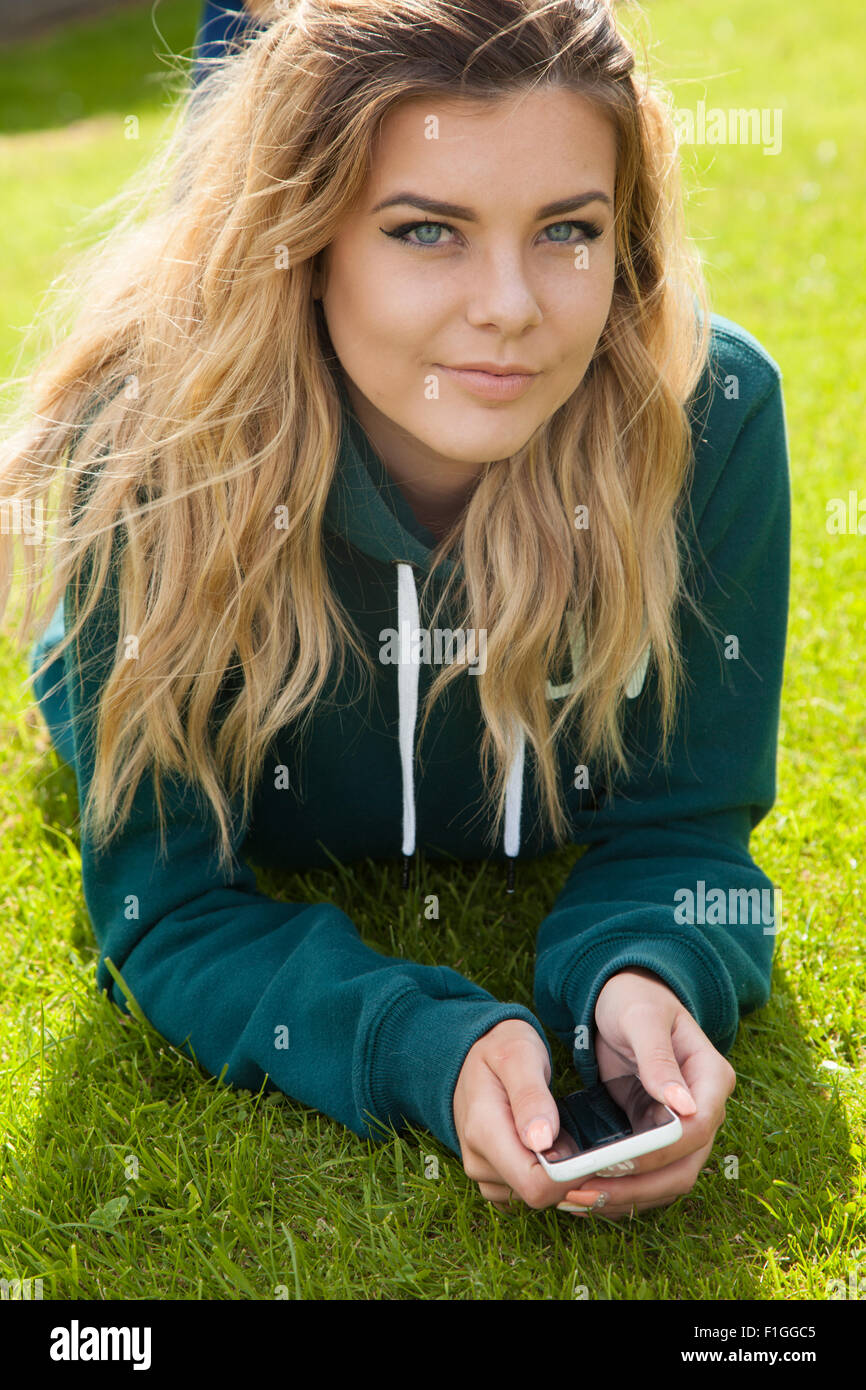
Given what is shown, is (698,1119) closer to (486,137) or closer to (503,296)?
(503,296)

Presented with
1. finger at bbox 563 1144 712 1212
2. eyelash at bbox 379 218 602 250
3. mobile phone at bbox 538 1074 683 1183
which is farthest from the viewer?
eyelash at bbox 379 218 602 250

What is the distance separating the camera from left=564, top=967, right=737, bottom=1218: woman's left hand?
1.66 m

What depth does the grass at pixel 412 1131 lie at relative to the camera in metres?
1.73

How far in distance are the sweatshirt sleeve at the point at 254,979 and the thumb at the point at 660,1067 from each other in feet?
0.53

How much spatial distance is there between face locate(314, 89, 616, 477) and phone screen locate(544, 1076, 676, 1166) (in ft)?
2.89

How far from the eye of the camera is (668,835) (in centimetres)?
217

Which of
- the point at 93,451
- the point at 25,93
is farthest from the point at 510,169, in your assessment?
the point at 25,93

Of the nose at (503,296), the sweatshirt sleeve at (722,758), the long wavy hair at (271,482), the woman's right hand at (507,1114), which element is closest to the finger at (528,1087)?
the woman's right hand at (507,1114)

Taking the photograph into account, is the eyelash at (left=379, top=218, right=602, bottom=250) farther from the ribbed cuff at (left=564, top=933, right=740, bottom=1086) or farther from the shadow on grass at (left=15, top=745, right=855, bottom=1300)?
the shadow on grass at (left=15, top=745, right=855, bottom=1300)

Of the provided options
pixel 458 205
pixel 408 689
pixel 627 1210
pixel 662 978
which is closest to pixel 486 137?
pixel 458 205

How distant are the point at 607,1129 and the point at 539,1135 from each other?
0.11 m

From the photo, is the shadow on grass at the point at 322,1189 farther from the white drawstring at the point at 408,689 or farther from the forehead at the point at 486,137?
the forehead at the point at 486,137

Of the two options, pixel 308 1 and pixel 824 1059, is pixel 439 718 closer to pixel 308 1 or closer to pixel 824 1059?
pixel 824 1059

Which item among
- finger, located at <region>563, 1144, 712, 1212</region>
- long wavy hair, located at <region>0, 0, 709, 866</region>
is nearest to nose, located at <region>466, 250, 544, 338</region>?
long wavy hair, located at <region>0, 0, 709, 866</region>
